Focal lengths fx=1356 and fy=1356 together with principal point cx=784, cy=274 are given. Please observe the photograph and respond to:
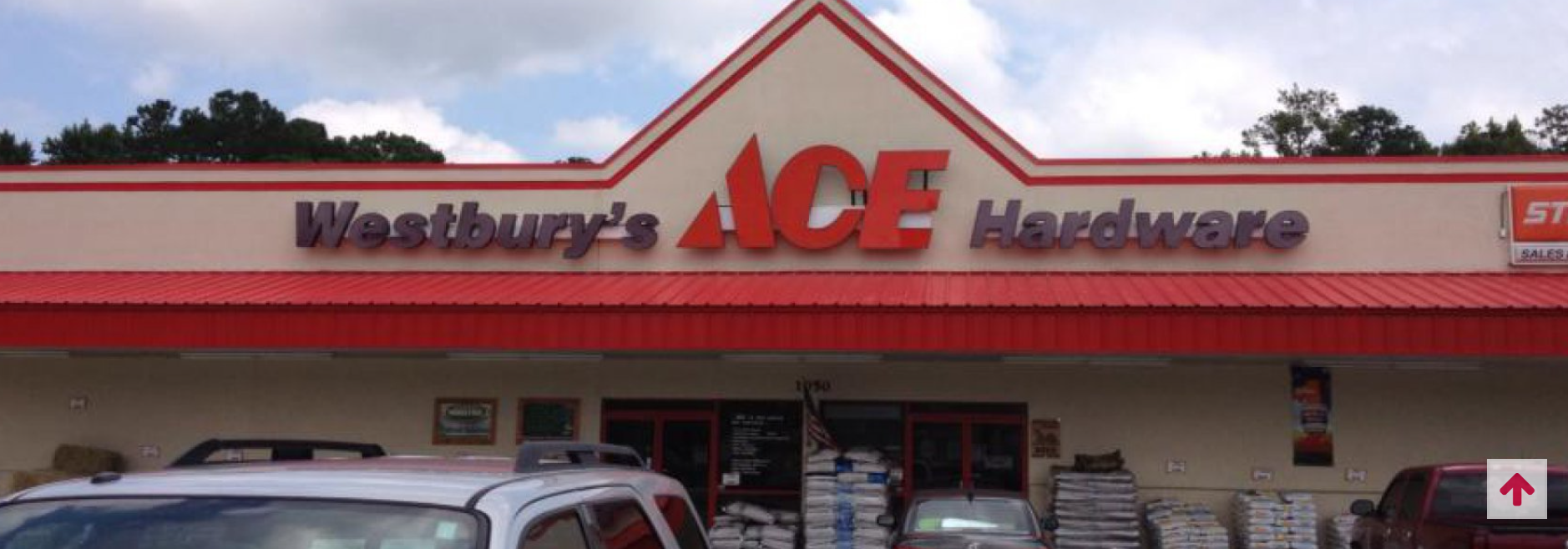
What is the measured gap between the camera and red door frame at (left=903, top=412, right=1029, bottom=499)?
61.4 feet

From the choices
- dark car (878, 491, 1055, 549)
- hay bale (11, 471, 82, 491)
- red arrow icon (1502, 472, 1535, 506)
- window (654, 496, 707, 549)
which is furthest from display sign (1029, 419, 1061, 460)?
window (654, 496, 707, 549)

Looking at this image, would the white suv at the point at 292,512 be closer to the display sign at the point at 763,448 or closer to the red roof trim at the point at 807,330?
the red roof trim at the point at 807,330

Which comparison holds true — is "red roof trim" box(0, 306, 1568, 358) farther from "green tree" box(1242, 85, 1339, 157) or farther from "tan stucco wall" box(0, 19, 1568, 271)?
"green tree" box(1242, 85, 1339, 157)

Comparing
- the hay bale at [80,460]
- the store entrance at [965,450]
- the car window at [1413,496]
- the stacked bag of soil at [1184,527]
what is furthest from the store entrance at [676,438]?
the car window at [1413,496]

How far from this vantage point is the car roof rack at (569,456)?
14.2 feet

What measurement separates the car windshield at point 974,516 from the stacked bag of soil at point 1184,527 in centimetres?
482

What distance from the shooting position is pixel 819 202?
19.8m

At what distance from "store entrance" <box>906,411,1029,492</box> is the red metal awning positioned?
6.42ft

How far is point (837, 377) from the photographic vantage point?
62.7ft

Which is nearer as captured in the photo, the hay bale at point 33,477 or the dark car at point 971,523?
the dark car at point 971,523

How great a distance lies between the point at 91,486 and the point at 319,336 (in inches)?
557

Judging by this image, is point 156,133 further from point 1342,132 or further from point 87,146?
point 1342,132

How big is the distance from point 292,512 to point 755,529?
15.2 m

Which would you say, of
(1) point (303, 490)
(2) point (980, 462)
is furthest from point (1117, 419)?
(1) point (303, 490)
